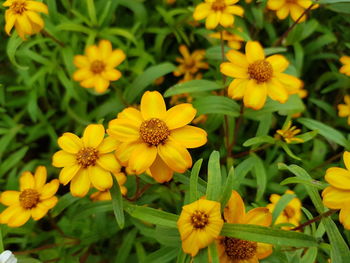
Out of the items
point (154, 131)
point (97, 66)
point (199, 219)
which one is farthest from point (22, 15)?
point (199, 219)

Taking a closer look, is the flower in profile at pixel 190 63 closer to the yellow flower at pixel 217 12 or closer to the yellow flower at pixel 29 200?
the yellow flower at pixel 217 12

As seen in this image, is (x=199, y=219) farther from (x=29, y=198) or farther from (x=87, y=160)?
(x=29, y=198)

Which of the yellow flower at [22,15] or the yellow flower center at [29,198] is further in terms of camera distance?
the yellow flower at [22,15]

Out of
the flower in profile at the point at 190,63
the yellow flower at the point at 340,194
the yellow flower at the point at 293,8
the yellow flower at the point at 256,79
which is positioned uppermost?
the yellow flower at the point at 293,8

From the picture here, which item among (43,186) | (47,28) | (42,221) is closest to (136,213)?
(43,186)

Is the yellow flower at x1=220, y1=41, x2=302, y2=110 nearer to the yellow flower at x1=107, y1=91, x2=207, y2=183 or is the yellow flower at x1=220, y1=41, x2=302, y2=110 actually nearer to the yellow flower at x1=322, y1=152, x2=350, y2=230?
the yellow flower at x1=107, y1=91, x2=207, y2=183

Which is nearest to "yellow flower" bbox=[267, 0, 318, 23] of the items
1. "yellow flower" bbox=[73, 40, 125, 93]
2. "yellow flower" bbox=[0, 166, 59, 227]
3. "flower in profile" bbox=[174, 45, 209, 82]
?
"flower in profile" bbox=[174, 45, 209, 82]

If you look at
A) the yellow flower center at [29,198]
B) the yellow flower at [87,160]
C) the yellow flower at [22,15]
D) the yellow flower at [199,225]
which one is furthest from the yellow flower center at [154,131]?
the yellow flower at [22,15]
